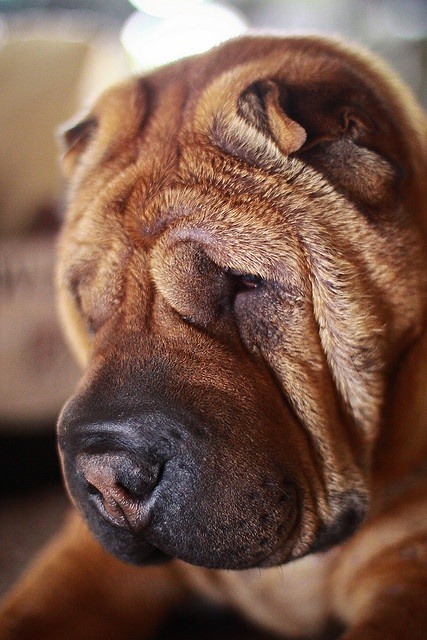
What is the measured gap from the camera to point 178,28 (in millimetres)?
4094

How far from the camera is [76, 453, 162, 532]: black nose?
0.69 m

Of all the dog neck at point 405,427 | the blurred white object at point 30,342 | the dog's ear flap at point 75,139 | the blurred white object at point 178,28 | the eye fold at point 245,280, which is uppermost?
the blurred white object at point 178,28

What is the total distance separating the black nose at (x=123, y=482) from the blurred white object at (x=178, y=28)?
3382 mm

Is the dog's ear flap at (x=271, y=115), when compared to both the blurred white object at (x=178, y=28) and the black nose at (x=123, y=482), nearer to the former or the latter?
the black nose at (x=123, y=482)

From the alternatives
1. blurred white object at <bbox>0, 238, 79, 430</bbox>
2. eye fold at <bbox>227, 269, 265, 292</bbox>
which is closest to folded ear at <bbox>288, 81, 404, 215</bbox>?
eye fold at <bbox>227, 269, 265, 292</bbox>

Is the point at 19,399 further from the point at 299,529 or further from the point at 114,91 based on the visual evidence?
the point at 299,529

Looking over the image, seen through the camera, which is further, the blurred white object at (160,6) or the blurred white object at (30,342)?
the blurred white object at (160,6)

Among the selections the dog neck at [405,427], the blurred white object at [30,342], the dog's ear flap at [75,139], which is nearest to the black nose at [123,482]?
the dog neck at [405,427]

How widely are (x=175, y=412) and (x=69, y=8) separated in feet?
13.2

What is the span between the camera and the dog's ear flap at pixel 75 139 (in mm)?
978

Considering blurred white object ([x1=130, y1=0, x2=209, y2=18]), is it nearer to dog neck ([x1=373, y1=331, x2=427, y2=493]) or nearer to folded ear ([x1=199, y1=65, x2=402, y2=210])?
folded ear ([x1=199, y1=65, x2=402, y2=210])

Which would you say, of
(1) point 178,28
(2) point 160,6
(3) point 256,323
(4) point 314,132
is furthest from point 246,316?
(2) point 160,6

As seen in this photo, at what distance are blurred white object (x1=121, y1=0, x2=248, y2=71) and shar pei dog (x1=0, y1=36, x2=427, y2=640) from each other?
3133mm

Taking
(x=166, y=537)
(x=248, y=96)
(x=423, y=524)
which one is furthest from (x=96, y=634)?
(x=248, y=96)
